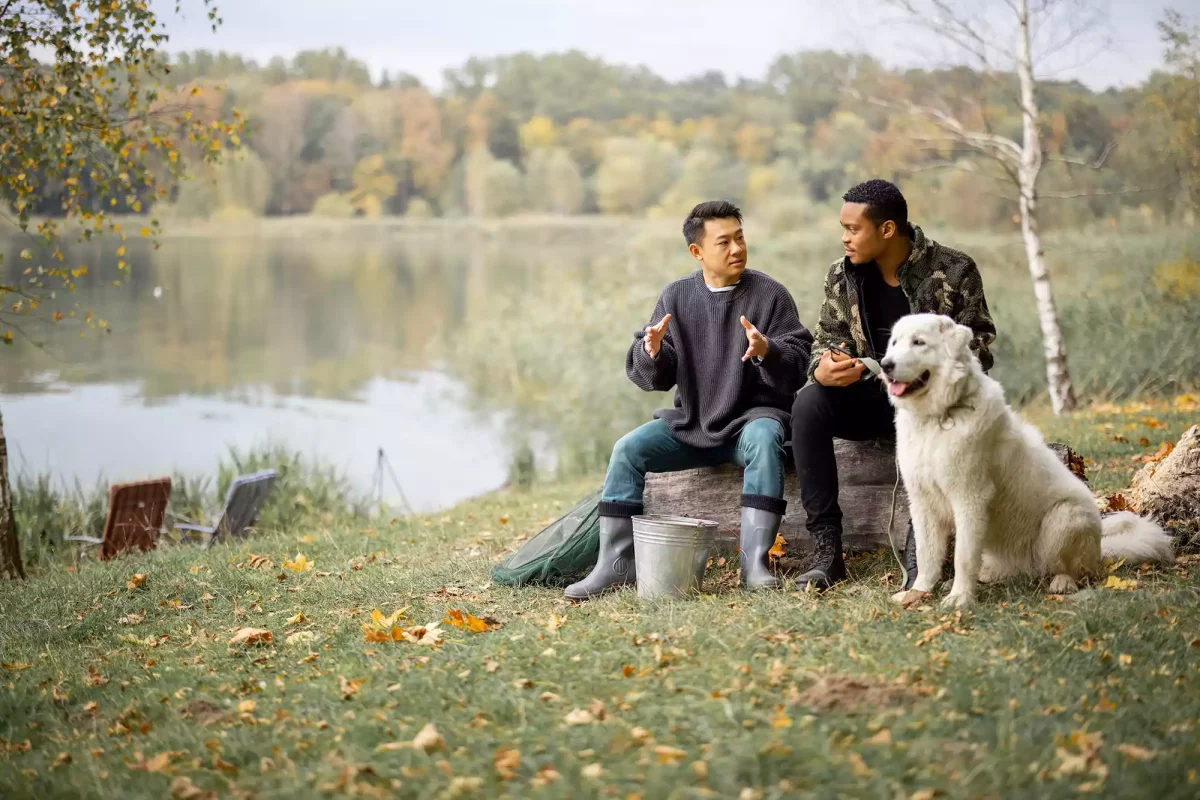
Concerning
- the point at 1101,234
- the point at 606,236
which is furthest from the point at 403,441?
the point at 1101,234

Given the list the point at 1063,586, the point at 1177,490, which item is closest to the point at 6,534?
the point at 1063,586

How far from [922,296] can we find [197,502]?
21.2 feet

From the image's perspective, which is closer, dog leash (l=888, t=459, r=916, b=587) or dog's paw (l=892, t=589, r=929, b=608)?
dog's paw (l=892, t=589, r=929, b=608)

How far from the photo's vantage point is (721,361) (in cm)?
421

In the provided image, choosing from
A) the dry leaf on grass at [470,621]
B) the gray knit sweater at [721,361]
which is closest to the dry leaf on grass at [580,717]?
the dry leaf on grass at [470,621]

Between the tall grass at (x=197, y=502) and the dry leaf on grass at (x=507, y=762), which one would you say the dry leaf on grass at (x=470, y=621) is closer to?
the dry leaf on grass at (x=507, y=762)

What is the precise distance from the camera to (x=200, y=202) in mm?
15852

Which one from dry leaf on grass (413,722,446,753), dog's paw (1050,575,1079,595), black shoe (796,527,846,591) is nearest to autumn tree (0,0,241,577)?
dry leaf on grass (413,722,446,753)

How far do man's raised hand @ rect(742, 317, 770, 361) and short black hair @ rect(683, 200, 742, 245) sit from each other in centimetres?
47

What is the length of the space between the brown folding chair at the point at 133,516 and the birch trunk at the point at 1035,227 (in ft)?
24.5

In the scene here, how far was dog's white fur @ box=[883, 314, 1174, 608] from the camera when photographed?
3.28 m

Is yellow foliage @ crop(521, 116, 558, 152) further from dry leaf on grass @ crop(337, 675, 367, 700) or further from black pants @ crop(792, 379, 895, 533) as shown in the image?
dry leaf on grass @ crop(337, 675, 367, 700)

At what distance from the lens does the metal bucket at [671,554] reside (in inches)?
149

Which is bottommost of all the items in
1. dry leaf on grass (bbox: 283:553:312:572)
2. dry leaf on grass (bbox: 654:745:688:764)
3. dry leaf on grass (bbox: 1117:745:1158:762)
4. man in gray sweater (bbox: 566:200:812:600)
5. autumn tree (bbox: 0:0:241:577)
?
dry leaf on grass (bbox: 283:553:312:572)
